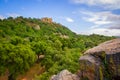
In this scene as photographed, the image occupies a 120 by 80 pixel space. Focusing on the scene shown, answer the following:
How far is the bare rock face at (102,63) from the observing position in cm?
1459

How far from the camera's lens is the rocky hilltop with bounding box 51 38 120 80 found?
47.9ft

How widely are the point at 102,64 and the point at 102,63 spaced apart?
0.09 m

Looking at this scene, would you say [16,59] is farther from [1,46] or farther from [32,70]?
[32,70]

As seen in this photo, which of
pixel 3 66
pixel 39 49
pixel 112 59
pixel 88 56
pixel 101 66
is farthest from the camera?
pixel 39 49

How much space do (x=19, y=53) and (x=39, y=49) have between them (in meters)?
11.2

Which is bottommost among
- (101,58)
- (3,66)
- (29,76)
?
(29,76)

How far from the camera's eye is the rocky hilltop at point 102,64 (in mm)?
14594

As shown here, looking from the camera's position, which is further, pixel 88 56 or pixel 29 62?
pixel 29 62

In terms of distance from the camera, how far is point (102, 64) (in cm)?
1584

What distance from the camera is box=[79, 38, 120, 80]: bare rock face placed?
574 inches

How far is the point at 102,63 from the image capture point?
15891 millimetres

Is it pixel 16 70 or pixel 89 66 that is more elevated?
pixel 89 66

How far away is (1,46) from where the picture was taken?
137ft

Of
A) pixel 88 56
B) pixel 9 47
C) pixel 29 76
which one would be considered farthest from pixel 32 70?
pixel 88 56
